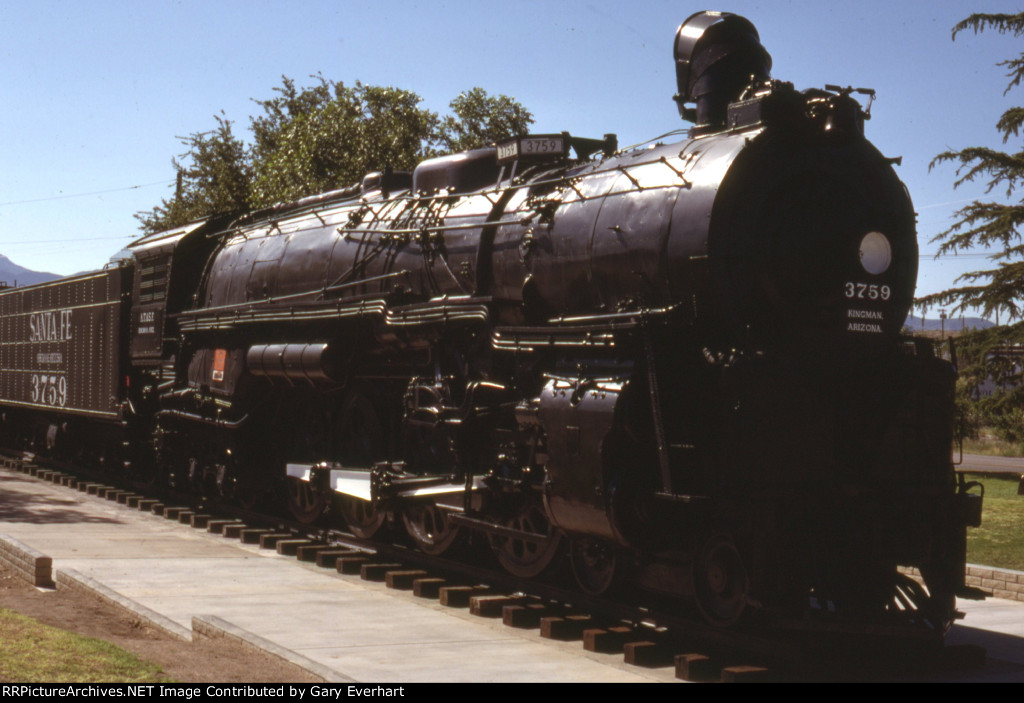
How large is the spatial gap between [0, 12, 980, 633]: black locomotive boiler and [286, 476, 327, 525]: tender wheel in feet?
3.88

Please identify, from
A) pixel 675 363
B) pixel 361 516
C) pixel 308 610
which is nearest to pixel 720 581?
pixel 675 363

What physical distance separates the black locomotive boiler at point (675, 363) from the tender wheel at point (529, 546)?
27 mm

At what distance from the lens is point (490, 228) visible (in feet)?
33.7

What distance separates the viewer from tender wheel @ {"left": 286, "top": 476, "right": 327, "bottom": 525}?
1361 centimetres

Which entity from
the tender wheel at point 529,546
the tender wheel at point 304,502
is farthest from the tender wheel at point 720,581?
the tender wheel at point 304,502

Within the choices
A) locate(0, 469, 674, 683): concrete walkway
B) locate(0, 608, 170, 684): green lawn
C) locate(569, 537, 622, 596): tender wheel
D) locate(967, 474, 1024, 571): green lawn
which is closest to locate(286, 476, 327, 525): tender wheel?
locate(0, 469, 674, 683): concrete walkway

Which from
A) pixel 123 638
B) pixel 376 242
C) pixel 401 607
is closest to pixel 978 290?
pixel 376 242

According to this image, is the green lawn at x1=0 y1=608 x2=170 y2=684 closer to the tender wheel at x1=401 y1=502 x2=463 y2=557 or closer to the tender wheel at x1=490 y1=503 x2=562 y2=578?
the tender wheel at x1=490 y1=503 x2=562 y2=578

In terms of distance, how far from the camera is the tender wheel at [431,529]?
1090 cm

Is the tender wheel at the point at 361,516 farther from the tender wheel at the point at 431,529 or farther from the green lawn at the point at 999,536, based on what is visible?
the green lawn at the point at 999,536

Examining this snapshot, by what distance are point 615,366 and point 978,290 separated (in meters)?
18.1

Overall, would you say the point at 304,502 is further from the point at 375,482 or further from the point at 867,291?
the point at 867,291

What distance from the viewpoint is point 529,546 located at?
9.97 meters

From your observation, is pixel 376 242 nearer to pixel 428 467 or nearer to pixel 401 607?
pixel 428 467
